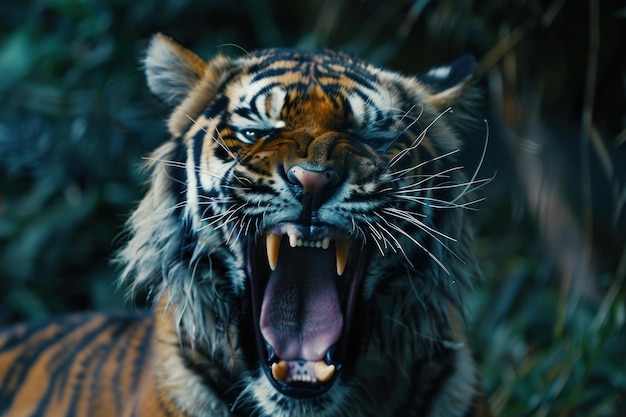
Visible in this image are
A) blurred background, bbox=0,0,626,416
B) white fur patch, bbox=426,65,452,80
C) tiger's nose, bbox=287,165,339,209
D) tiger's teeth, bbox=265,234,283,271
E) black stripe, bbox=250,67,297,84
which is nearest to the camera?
tiger's nose, bbox=287,165,339,209

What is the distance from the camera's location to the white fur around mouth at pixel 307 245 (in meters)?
1.47

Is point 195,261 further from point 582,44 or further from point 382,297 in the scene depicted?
point 582,44

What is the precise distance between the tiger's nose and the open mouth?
88 mm

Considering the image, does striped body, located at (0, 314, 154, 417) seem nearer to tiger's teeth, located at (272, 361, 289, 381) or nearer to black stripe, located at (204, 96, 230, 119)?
tiger's teeth, located at (272, 361, 289, 381)

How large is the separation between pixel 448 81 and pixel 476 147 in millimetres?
174

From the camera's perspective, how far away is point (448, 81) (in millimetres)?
1744

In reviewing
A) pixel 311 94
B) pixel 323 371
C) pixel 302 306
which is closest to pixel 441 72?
pixel 311 94

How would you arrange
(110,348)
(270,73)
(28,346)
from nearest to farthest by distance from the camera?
1. (270,73)
2. (110,348)
3. (28,346)

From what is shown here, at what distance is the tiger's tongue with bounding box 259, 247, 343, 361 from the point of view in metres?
1.56

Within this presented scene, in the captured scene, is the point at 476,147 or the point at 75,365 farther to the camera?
the point at 75,365

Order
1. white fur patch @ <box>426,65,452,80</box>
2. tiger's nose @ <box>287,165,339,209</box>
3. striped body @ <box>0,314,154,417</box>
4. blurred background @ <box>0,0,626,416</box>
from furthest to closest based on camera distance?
1. blurred background @ <box>0,0,626,416</box>
2. striped body @ <box>0,314,154,417</box>
3. white fur patch @ <box>426,65,452,80</box>
4. tiger's nose @ <box>287,165,339,209</box>

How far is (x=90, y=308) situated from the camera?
3627mm

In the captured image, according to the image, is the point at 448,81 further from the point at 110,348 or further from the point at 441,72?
the point at 110,348

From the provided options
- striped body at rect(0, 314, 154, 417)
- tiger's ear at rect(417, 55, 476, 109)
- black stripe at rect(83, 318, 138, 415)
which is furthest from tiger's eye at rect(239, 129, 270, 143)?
black stripe at rect(83, 318, 138, 415)
